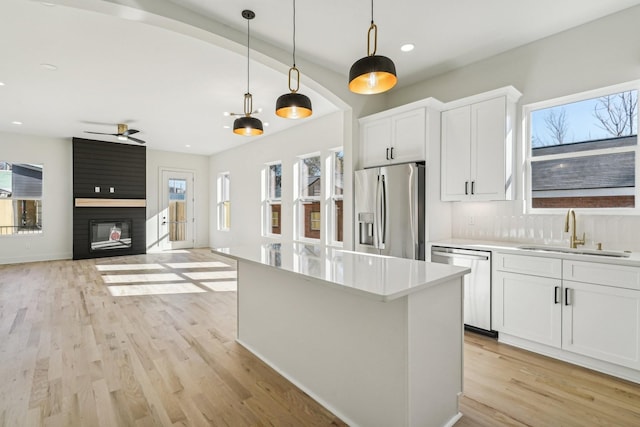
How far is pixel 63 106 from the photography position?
208 inches

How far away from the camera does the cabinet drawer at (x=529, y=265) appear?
8.69 ft

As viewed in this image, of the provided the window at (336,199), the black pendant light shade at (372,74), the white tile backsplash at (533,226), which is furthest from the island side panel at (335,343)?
the window at (336,199)

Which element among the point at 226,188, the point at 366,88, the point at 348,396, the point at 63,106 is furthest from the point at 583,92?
the point at 226,188

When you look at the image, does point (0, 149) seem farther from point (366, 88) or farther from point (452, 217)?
point (452, 217)

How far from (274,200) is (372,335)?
18.8 feet

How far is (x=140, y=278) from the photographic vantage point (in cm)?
563

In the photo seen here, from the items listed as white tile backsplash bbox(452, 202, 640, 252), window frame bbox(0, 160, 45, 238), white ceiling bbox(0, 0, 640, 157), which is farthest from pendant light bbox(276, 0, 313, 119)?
window frame bbox(0, 160, 45, 238)

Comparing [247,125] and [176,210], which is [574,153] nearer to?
[247,125]

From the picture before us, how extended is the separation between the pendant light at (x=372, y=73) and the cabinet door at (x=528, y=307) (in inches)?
83.9

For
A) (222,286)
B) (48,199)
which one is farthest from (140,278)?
(48,199)

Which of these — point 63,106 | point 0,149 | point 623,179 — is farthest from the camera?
point 0,149

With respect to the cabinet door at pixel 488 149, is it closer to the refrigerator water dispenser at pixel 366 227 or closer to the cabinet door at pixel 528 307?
the cabinet door at pixel 528 307

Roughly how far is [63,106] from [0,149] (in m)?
3.33

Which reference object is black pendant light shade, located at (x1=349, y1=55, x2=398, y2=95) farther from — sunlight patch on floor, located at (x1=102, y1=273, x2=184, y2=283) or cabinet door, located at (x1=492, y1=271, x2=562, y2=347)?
sunlight patch on floor, located at (x1=102, y1=273, x2=184, y2=283)
